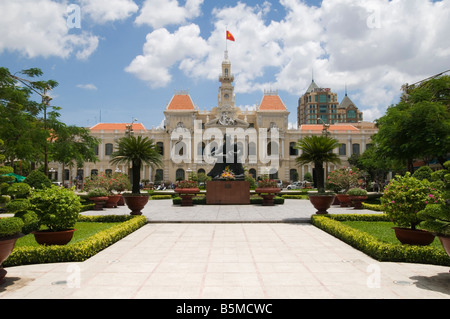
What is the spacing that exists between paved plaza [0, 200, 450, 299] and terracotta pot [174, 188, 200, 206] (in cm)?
948

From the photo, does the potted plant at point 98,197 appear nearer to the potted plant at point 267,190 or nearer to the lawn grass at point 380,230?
the potted plant at point 267,190

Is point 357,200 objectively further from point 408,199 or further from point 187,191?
point 408,199

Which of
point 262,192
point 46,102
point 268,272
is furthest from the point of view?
point 46,102

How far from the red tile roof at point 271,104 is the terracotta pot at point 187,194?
42.0 m

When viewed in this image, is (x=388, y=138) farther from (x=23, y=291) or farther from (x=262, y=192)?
(x=23, y=291)

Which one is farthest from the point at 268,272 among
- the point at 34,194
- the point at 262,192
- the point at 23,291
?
the point at 262,192

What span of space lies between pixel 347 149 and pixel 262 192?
4394 centimetres

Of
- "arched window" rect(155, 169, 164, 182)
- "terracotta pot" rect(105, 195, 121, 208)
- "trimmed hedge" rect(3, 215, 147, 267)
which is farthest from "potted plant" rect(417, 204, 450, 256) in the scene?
"arched window" rect(155, 169, 164, 182)

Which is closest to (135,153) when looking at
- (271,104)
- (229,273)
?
(229,273)

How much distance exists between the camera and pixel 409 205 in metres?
7.16

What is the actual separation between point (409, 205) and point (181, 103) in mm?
54352

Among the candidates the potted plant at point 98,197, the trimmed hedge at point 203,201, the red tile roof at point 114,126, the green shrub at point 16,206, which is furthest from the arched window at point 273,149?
the green shrub at point 16,206

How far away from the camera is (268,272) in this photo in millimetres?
6129
